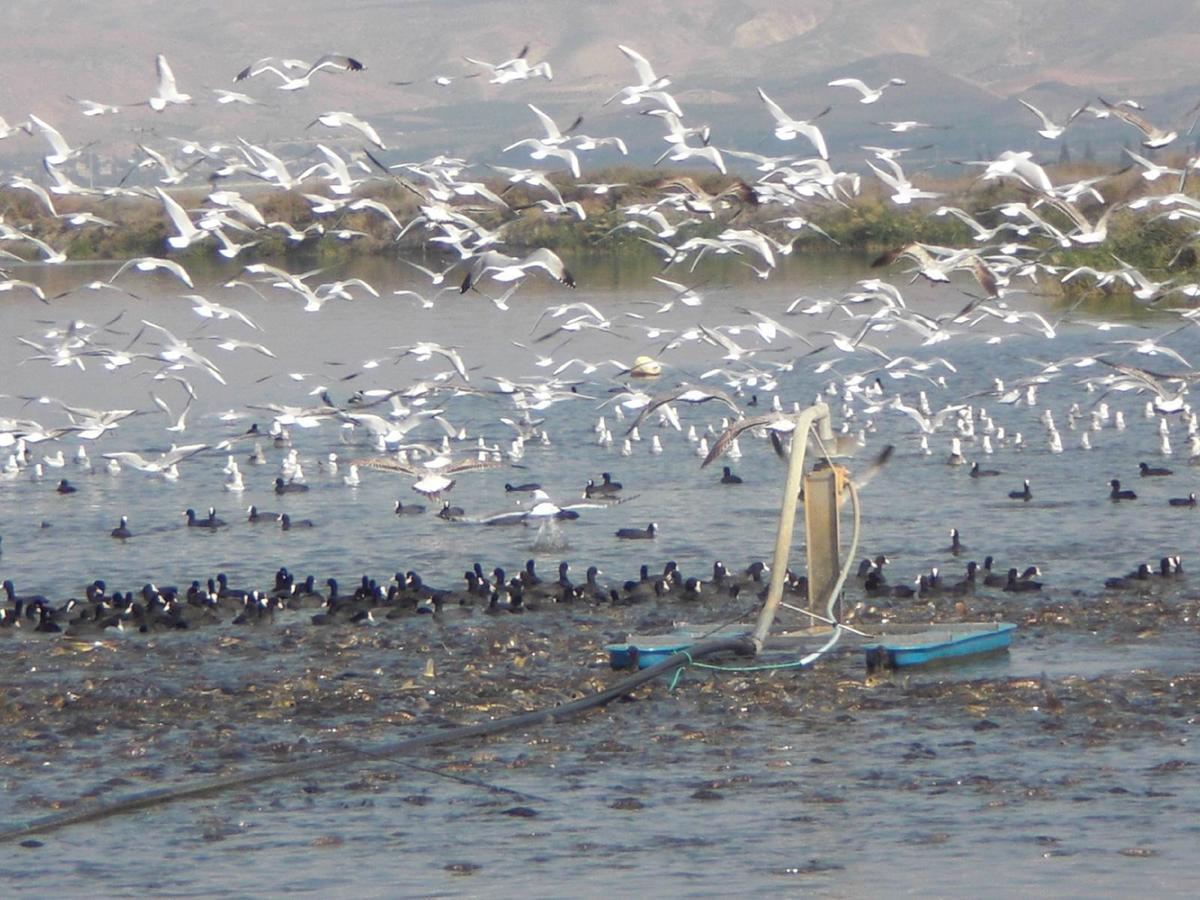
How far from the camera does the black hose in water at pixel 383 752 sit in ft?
43.3

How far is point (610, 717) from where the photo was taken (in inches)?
597

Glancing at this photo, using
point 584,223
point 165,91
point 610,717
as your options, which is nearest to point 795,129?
point 165,91

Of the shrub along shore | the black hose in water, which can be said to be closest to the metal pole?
the black hose in water

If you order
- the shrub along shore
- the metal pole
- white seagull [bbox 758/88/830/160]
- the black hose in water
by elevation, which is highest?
the shrub along shore

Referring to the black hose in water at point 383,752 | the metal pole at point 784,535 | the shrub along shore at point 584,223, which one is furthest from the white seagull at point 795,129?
the shrub along shore at point 584,223

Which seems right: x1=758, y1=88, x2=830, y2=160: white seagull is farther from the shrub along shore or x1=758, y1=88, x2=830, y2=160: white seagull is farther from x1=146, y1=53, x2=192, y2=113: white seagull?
the shrub along shore

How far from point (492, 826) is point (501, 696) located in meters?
2.70

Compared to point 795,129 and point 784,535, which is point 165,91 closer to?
point 795,129

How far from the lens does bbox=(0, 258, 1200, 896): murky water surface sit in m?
12.4

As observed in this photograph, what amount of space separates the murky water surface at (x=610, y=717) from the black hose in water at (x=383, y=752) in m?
0.08

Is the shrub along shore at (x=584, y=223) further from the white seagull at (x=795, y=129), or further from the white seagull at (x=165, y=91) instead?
the white seagull at (x=165, y=91)

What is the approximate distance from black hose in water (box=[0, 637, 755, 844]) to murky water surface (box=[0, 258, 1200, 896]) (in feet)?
0.26

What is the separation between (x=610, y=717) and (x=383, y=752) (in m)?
1.64

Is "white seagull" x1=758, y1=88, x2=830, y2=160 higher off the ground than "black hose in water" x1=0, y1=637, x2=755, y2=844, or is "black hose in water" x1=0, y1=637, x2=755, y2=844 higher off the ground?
"white seagull" x1=758, y1=88, x2=830, y2=160
